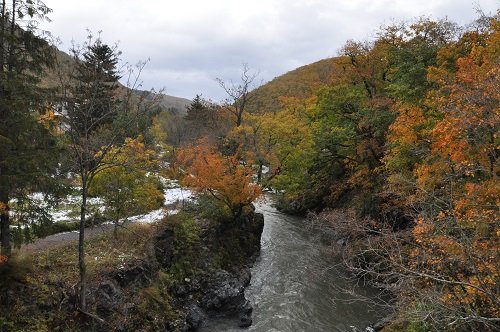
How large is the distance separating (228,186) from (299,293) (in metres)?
6.31

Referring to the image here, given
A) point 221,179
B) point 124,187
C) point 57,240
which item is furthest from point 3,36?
point 221,179

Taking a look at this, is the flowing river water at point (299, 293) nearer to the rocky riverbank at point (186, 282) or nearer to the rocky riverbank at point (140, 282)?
the rocky riverbank at point (186, 282)

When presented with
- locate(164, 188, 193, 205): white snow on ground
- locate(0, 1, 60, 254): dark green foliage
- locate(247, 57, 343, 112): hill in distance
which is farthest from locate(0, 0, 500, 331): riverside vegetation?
locate(247, 57, 343, 112): hill in distance

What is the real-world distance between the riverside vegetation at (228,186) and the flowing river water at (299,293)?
3.11ft

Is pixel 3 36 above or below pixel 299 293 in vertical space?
above

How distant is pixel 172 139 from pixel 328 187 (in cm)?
2588

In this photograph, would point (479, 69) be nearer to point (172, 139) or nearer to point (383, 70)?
point (383, 70)

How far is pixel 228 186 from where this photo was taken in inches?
768

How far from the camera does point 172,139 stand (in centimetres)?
5122

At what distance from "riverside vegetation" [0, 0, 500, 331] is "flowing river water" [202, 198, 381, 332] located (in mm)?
948

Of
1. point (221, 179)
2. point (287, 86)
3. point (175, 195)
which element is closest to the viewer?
point (221, 179)

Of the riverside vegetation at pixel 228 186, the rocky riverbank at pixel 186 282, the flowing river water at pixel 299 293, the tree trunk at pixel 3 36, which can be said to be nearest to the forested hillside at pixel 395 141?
the riverside vegetation at pixel 228 186

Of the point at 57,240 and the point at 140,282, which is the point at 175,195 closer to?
the point at 57,240

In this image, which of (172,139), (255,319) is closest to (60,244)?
(255,319)
